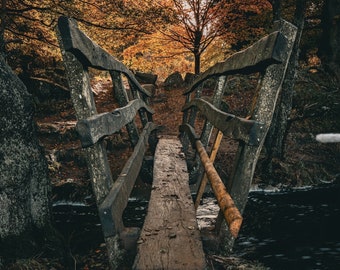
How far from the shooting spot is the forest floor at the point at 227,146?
6.98 meters

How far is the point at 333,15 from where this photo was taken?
12.9m

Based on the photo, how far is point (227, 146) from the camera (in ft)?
30.4

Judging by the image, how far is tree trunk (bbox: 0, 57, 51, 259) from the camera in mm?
3697

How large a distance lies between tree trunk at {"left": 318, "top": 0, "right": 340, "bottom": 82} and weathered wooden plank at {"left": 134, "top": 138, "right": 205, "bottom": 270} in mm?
12136

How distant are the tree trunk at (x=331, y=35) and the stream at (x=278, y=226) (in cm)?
790

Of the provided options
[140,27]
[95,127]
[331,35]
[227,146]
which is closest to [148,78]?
[140,27]

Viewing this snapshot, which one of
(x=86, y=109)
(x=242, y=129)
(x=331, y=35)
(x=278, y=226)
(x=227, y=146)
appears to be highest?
(x=331, y=35)

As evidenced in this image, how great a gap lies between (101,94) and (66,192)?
25.6 ft

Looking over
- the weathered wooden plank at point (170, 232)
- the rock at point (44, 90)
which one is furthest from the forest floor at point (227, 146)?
the weathered wooden plank at point (170, 232)

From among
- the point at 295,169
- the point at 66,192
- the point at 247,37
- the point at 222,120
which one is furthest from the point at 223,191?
the point at 247,37

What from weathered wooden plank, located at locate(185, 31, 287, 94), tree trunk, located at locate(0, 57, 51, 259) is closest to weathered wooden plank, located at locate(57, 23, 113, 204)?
weathered wooden plank, located at locate(185, 31, 287, 94)

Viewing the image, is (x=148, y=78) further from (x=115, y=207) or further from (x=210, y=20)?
(x=115, y=207)

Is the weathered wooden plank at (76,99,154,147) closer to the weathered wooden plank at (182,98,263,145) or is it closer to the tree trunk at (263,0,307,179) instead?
the weathered wooden plank at (182,98,263,145)

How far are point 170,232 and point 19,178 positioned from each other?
2.65 meters
